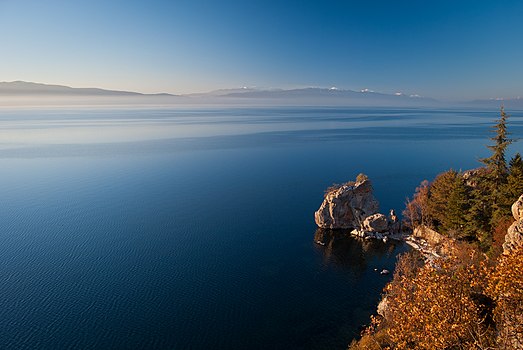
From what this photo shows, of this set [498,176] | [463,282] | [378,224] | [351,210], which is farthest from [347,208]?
[463,282]

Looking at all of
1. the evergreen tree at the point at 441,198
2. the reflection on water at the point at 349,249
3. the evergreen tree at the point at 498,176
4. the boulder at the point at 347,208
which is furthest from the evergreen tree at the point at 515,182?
the boulder at the point at 347,208

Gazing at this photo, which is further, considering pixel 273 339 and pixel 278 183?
pixel 278 183

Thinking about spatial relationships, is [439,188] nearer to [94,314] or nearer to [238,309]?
[238,309]

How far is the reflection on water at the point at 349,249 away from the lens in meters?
63.9

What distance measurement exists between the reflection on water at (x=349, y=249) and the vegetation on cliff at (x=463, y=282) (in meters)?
7.36

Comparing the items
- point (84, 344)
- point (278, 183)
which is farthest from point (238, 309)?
point (278, 183)

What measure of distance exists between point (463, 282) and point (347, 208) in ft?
191

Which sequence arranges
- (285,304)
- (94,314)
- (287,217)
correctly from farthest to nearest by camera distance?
(287,217) < (285,304) < (94,314)

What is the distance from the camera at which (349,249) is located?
6994 centimetres

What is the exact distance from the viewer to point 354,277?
193 feet

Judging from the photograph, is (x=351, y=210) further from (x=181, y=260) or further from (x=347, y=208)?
(x=181, y=260)

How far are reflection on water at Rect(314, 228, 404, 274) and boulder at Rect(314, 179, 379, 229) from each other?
8.37ft

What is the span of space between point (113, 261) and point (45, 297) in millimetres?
12919

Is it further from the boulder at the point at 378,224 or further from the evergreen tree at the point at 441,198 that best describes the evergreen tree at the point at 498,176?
the boulder at the point at 378,224
